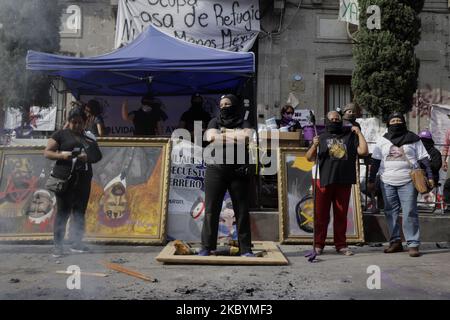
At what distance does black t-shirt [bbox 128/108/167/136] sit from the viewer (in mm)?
8703

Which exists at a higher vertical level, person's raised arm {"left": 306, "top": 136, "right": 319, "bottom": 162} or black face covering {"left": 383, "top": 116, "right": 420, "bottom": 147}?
black face covering {"left": 383, "top": 116, "right": 420, "bottom": 147}

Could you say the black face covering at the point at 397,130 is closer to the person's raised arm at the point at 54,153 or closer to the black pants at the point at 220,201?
the black pants at the point at 220,201

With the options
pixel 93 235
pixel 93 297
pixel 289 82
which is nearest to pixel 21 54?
pixel 93 235

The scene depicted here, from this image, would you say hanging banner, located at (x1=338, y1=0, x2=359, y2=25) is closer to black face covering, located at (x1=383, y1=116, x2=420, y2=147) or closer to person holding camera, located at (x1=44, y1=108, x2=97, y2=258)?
black face covering, located at (x1=383, y1=116, x2=420, y2=147)

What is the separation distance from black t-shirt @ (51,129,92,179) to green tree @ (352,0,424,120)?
664 centimetres

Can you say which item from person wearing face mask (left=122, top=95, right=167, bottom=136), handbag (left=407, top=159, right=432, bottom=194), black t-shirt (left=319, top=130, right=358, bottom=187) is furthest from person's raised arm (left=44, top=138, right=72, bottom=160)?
handbag (left=407, top=159, right=432, bottom=194)

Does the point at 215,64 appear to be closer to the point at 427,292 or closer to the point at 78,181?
the point at 78,181

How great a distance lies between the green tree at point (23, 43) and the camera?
6.05 m

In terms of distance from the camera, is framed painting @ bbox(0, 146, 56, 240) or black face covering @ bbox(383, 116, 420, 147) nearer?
black face covering @ bbox(383, 116, 420, 147)

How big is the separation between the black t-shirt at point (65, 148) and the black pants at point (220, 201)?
159cm

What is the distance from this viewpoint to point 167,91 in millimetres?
9203

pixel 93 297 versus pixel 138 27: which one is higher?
pixel 138 27

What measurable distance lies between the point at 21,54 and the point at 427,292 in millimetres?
6037

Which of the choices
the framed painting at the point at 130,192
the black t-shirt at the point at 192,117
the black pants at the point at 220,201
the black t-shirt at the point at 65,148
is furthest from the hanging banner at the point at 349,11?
the black t-shirt at the point at 65,148
